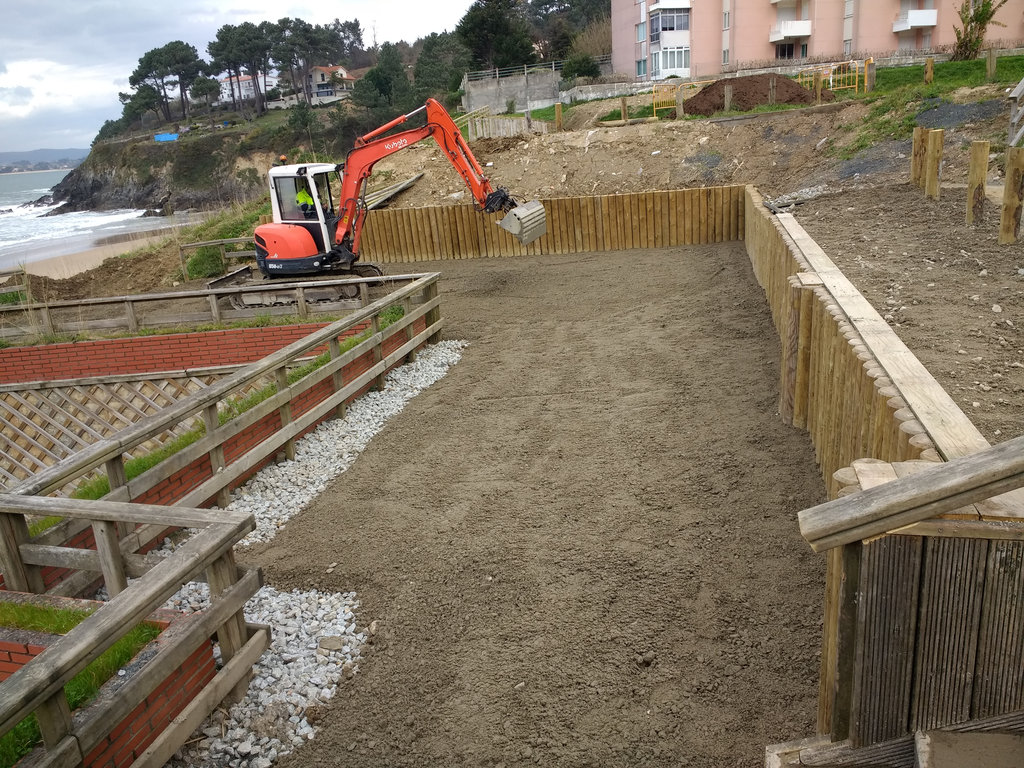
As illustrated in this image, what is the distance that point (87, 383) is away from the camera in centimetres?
1023

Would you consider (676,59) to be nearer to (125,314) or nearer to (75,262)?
(75,262)

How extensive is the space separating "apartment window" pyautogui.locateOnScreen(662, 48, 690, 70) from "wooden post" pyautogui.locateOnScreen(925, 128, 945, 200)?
39.0m

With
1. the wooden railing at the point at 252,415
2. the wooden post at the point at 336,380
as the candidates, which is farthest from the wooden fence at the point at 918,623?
the wooden post at the point at 336,380

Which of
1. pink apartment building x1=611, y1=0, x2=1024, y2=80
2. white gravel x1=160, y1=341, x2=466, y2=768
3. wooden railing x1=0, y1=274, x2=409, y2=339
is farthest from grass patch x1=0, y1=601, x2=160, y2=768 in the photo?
pink apartment building x1=611, y1=0, x2=1024, y2=80

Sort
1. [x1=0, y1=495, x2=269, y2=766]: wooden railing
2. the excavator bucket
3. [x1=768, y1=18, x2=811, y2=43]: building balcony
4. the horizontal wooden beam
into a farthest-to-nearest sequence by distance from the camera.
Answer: [x1=768, y1=18, x2=811, y2=43]: building balcony → the excavator bucket → [x1=0, y1=495, x2=269, y2=766]: wooden railing → the horizontal wooden beam

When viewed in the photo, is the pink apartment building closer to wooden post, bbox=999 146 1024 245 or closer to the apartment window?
the apartment window

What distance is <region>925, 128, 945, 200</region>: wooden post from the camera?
10.4m

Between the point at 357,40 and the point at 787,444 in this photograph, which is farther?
the point at 357,40

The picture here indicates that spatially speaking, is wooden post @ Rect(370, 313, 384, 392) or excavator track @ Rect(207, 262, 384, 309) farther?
excavator track @ Rect(207, 262, 384, 309)

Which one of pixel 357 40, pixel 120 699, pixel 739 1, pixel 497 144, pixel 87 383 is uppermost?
pixel 357 40

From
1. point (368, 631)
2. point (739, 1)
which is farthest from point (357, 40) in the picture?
point (368, 631)

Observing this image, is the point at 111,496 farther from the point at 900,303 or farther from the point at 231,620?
the point at 900,303

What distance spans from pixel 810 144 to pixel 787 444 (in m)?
16.5

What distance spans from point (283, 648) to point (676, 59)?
4846cm
